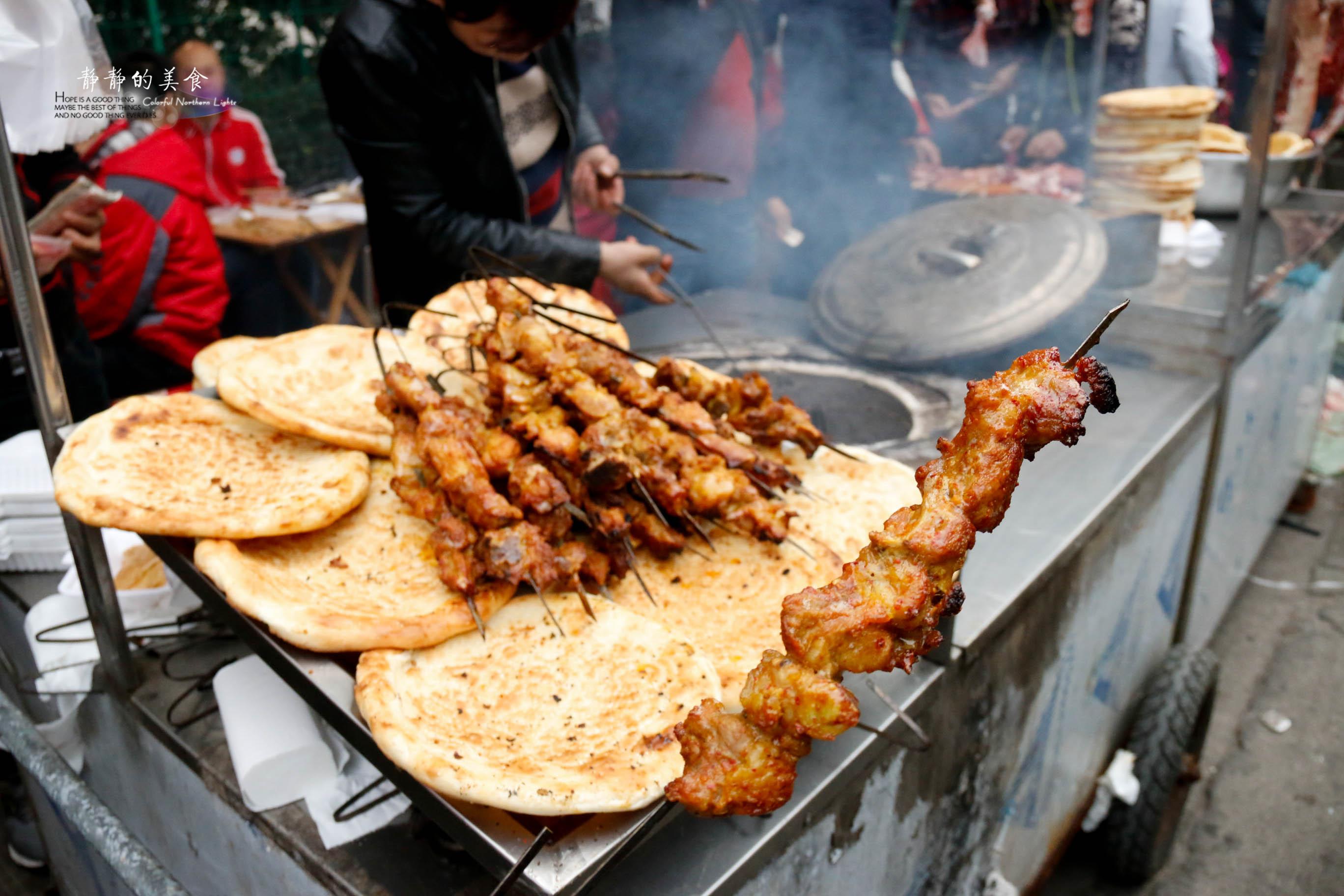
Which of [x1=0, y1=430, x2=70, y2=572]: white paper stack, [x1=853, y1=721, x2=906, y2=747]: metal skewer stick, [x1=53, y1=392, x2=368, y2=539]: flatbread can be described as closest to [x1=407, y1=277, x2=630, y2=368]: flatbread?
[x1=53, y1=392, x2=368, y2=539]: flatbread

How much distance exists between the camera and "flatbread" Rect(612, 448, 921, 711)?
71.5 inches

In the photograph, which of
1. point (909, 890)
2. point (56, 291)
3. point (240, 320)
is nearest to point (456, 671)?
point (909, 890)

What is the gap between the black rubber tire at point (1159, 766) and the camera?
11.1 ft

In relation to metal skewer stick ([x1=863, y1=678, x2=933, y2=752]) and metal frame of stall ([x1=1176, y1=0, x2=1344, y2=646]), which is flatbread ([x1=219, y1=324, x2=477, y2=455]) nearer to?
metal skewer stick ([x1=863, y1=678, x2=933, y2=752])

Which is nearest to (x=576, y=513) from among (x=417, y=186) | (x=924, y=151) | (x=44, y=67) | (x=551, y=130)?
(x=44, y=67)

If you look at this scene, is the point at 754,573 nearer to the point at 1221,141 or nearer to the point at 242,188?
the point at 1221,141

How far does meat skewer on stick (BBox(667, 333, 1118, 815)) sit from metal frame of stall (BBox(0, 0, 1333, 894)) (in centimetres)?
14

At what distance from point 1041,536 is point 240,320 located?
6773mm

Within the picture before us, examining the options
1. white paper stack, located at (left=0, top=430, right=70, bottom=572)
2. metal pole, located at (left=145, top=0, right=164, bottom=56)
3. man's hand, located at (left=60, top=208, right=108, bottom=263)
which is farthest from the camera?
metal pole, located at (left=145, top=0, right=164, bottom=56)

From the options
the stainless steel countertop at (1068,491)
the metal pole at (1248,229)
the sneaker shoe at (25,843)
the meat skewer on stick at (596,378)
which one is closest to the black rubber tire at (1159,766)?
the metal pole at (1248,229)

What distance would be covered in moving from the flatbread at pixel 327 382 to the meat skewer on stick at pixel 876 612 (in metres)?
1.14

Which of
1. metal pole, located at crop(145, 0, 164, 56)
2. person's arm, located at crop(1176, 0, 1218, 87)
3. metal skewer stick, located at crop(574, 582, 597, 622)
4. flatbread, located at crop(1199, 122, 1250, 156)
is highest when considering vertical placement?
metal pole, located at crop(145, 0, 164, 56)

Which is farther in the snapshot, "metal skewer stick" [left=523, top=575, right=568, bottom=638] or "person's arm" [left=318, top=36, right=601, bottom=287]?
"person's arm" [left=318, top=36, right=601, bottom=287]

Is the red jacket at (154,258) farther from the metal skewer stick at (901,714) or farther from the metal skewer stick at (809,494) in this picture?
the metal skewer stick at (901,714)
